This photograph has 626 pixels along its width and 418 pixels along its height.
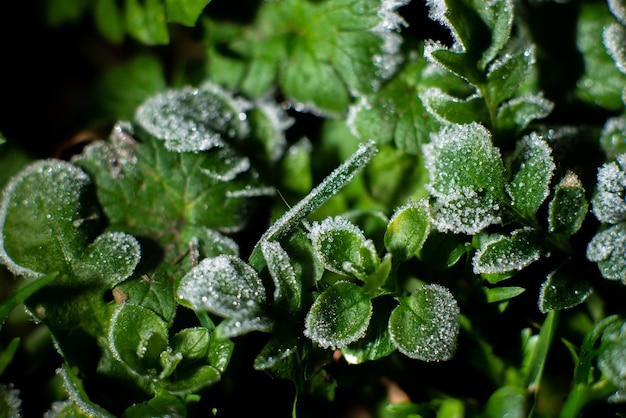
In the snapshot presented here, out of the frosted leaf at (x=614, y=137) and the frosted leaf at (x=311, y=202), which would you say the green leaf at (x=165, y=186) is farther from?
the frosted leaf at (x=614, y=137)

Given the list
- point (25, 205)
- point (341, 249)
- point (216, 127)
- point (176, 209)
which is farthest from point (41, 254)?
point (341, 249)

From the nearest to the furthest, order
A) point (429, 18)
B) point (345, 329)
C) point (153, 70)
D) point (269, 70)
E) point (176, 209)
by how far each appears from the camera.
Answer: point (345, 329) → point (429, 18) → point (176, 209) → point (269, 70) → point (153, 70)

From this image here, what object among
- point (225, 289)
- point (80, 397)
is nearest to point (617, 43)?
point (225, 289)

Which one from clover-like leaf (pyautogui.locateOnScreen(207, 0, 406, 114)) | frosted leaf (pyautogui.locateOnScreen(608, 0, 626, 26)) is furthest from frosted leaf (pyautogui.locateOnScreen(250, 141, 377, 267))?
frosted leaf (pyautogui.locateOnScreen(608, 0, 626, 26))

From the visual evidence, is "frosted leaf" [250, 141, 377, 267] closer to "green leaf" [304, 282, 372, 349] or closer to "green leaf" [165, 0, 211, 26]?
"green leaf" [304, 282, 372, 349]

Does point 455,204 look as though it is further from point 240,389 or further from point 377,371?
point 240,389

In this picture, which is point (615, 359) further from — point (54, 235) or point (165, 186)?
point (54, 235)

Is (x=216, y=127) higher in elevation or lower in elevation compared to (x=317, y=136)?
higher
